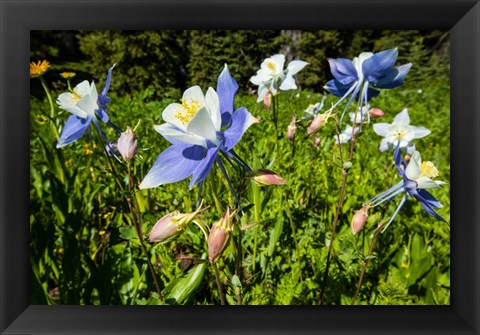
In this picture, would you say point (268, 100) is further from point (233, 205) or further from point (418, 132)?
point (418, 132)

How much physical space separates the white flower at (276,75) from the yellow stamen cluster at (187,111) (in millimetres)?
406

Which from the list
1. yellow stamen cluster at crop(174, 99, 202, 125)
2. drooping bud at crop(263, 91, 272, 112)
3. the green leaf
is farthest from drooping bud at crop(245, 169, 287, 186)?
drooping bud at crop(263, 91, 272, 112)

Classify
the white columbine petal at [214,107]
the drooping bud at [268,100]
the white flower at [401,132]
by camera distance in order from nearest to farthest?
the white columbine petal at [214,107]
the drooping bud at [268,100]
the white flower at [401,132]

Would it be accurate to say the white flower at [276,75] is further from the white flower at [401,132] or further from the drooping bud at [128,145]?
the drooping bud at [128,145]

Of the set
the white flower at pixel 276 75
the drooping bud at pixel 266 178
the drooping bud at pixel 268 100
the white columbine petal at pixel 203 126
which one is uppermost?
the white flower at pixel 276 75

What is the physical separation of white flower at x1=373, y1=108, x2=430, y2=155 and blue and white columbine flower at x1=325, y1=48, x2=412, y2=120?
37cm

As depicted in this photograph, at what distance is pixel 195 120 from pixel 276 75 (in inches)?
22.9

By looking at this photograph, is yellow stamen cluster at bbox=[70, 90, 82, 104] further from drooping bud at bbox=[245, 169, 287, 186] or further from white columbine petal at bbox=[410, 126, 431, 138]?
white columbine petal at bbox=[410, 126, 431, 138]

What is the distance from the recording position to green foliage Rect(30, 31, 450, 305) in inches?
35.8

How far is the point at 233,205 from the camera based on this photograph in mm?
804

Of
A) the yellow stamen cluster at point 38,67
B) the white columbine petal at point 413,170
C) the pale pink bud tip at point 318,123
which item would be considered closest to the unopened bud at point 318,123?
the pale pink bud tip at point 318,123

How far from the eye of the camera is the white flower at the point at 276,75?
1.07 metres
